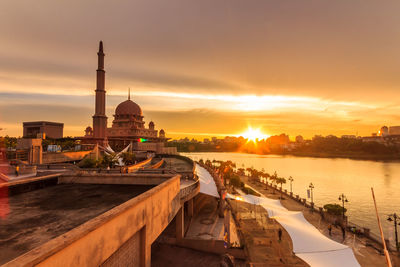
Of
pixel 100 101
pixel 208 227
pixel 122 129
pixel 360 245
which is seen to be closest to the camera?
pixel 360 245

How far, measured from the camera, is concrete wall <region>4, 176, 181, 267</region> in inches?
155

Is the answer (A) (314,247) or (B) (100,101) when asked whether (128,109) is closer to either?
(B) (100,101)

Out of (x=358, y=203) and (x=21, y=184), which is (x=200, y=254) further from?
(x=358, y=203)

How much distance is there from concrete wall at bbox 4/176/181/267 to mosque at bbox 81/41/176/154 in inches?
2580

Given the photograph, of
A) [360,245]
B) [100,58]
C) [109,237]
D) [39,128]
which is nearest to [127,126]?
[100,58]

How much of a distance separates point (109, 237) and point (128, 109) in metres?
98.7

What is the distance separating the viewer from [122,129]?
95.7 meters

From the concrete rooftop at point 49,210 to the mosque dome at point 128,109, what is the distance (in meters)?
88.9

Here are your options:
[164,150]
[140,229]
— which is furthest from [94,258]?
[164,150]

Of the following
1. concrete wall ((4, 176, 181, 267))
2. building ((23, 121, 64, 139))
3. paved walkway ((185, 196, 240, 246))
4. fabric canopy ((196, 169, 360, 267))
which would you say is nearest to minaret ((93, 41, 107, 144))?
paved walkway ((185, 196, 240, 246))

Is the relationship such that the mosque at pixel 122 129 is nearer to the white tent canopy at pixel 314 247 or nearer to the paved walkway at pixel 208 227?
the paved walkway at pixel 208 227

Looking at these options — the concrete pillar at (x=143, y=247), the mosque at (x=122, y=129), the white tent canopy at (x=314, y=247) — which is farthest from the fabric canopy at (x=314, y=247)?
the mosque at (x=122, y=129)

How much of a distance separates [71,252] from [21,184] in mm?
10177

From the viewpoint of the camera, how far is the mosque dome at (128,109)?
98.1 meters
